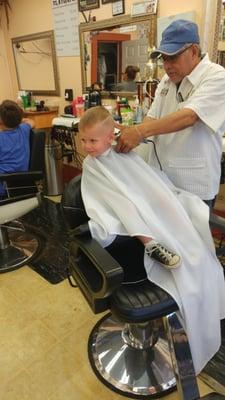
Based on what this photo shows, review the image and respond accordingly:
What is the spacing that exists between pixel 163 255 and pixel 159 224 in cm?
13

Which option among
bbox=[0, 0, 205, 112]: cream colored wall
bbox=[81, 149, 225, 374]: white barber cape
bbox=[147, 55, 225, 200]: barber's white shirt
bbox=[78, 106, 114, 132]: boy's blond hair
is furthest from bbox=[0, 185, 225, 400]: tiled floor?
bbox=[0, 0, 205, 112]: cream colored wall

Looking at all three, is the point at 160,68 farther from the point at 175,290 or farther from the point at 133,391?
the point at 133,391

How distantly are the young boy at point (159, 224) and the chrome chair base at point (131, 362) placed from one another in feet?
0.88

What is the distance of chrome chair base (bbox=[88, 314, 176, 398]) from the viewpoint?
1.21 metres

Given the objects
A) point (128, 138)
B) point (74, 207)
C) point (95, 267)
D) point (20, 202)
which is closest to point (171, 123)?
point (128, 138)

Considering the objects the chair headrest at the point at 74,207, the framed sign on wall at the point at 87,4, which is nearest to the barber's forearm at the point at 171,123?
the chair headrest at the point at 74,207

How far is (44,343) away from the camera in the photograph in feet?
4.68

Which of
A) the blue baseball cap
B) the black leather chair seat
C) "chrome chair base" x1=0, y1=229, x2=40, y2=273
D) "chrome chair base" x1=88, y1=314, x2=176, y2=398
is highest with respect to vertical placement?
the blue baseball cap

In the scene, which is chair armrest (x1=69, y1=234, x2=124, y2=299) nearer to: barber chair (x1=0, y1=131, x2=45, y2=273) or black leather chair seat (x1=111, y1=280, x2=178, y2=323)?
black leather chair seat (x1=111, y1=280, x2=178, y2=323)

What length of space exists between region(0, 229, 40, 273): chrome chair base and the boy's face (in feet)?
3.98

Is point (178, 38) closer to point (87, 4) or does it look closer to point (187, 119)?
point (187, 119)

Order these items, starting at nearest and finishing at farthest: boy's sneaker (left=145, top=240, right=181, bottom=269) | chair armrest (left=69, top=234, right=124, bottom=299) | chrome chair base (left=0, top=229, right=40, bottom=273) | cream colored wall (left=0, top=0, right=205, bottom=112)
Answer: chair armrest (left=69, top=234, right=124, bottom=299)
boy's sneaker (left=145, top=240, right=181, bottom=269)
chrome chair base (left=0, top=229, right=40, bottom=273)
cream colored wall (left=0, top=0, right=205, bottom=112)

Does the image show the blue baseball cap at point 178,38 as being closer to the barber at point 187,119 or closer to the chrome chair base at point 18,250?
the barber at point 187,119

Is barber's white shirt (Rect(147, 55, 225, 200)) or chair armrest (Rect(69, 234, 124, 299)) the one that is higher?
barber's white shirt (Rect(147, 55, 225, 200))
